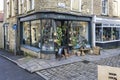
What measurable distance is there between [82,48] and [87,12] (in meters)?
3.18

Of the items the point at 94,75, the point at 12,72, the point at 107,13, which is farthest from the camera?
the point at 107,13

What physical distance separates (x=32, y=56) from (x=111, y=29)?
29.2 ft

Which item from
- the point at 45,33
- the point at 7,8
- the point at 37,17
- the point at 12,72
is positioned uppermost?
the point at 7,8

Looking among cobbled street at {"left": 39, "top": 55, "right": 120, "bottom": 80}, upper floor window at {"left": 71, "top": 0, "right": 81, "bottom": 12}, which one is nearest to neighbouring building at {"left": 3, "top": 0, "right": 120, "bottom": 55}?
upper floor window at {"left": 71, "top": 0, "right": 81, "bottom": 12}

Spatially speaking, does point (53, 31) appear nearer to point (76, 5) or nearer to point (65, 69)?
point (76, 5)

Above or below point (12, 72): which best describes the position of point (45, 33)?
above

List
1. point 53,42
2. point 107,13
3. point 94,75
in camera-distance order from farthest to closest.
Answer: point 107,13
point 53,42
point 94,75

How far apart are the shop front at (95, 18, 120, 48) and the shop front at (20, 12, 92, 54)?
1.45 metres

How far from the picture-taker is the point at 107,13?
19547 millimetres

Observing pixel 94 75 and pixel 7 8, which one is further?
pixel 7 8

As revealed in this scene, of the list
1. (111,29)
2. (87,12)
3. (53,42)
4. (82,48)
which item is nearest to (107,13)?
(111,29)

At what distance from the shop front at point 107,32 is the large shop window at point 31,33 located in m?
5.68

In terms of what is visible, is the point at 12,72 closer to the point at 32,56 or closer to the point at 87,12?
the point at 32,56

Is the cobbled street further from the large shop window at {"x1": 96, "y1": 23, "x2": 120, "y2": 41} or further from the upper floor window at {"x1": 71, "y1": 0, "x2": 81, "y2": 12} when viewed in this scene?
the large shop window at {"x1": 96, "y1": 23, "x2": 120, "y2": 41}
